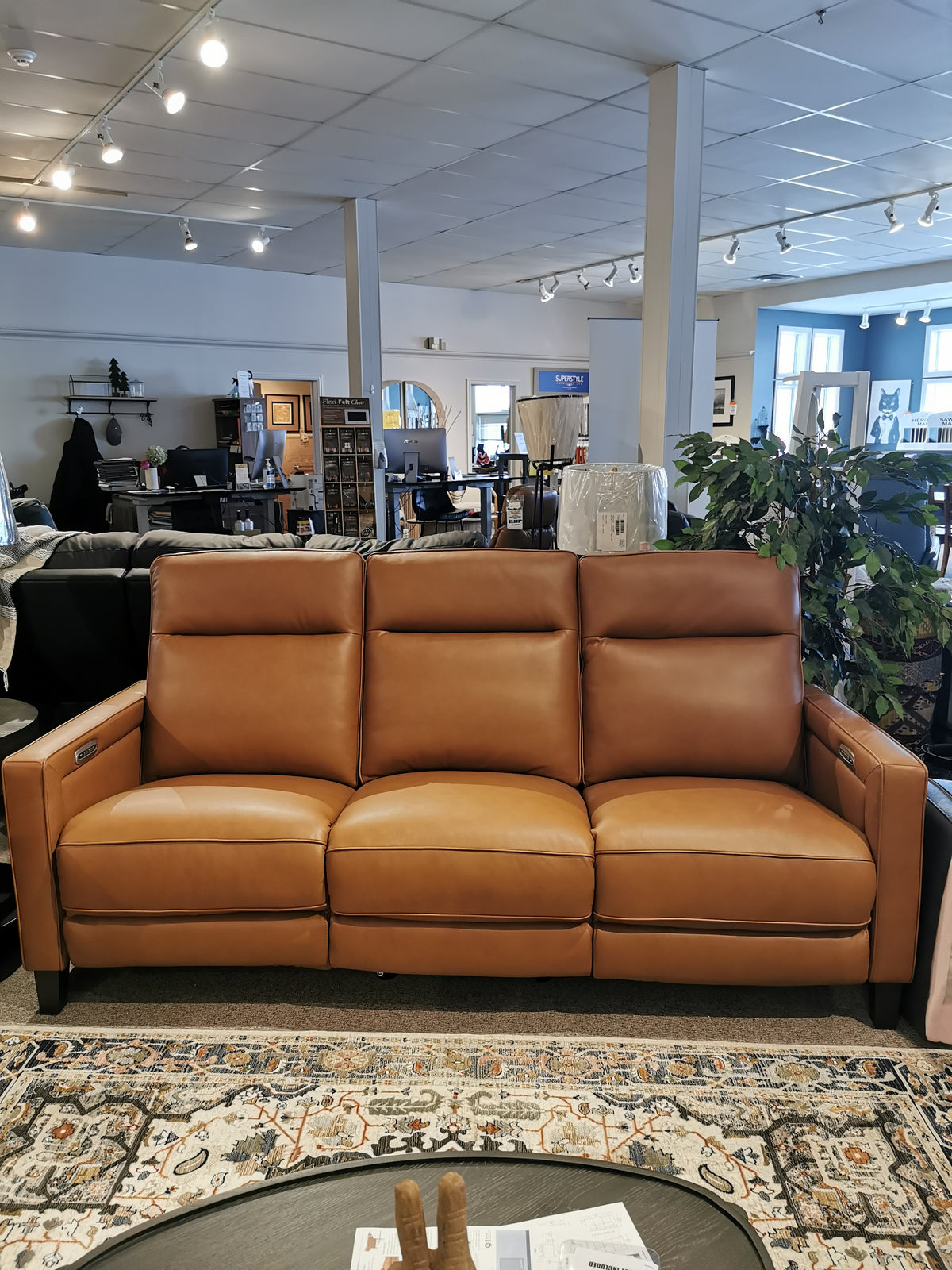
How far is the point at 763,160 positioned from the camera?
6.53 m

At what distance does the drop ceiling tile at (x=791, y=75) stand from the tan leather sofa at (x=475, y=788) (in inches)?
136

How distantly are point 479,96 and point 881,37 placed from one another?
2078mm

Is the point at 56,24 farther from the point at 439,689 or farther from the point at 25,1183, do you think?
the point at 25,1183

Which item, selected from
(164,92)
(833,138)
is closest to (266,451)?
(164,92)

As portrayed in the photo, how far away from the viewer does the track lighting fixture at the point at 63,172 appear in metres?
5.88

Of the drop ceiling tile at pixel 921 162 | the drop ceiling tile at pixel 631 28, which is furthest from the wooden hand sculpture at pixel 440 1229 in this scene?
the drop ceiling tile at pixel 921 162

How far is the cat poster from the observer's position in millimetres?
13133

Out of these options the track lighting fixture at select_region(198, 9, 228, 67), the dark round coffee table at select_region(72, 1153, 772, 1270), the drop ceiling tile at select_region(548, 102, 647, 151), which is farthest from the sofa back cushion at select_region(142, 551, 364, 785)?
the drop ceiling tile at select_region(548, 102, 647, 151)

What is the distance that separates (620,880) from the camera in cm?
213

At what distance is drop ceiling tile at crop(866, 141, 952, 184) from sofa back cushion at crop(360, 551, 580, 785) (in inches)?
218

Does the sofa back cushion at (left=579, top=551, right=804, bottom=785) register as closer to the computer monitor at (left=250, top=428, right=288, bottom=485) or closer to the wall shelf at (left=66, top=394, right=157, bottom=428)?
the computer monitor at (left=250, top=428, right=288, bottom=485)

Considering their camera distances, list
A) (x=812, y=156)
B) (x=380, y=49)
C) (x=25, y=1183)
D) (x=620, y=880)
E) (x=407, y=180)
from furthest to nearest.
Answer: (x=407, y=180) → (x=812, y=156) → (x=380, y=49) → (x=620, y=880) → (x=25, y=1183)

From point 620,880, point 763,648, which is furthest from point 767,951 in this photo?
point 763,648

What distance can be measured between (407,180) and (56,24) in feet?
10.3
